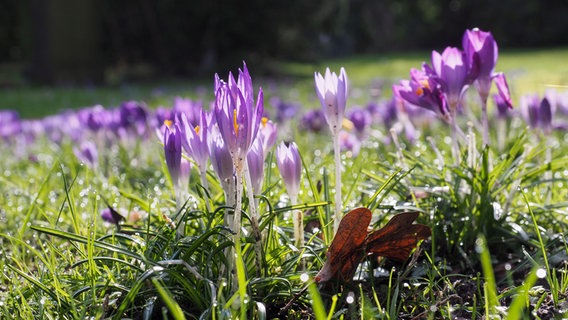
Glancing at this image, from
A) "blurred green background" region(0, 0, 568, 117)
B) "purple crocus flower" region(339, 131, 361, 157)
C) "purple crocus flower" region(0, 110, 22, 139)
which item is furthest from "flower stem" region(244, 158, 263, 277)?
"blurred green background" region(0, 0, 568, 117)

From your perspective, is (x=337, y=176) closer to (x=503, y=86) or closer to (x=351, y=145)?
(x=503, y=86)

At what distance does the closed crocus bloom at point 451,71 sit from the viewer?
5.10 ft

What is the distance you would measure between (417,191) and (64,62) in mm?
13425

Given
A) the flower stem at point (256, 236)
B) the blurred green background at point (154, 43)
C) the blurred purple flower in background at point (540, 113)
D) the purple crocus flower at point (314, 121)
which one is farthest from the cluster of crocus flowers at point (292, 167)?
the blurred green background at point (154, 43)

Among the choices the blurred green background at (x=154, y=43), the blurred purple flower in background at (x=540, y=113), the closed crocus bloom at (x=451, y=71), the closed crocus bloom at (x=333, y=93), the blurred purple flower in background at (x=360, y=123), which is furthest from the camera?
the blurred green background at (x=154, y=43)

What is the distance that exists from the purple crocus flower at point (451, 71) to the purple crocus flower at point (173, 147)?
677mm

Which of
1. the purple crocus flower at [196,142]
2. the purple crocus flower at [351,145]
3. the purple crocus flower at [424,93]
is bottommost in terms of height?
the purple crocus flower at [351,145]

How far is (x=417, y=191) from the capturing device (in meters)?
1.79

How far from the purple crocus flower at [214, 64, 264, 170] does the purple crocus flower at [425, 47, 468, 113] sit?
23.6 inches

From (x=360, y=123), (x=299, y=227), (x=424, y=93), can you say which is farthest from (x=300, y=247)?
(x=360, y=123)

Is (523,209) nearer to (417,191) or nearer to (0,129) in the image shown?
(417,191)

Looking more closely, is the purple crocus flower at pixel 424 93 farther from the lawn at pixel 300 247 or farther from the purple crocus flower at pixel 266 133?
the purple crocus flower at pixel 266 133

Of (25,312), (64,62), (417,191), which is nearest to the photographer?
(25,312)

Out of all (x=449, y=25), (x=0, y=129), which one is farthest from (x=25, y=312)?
(x=449, y=25)
